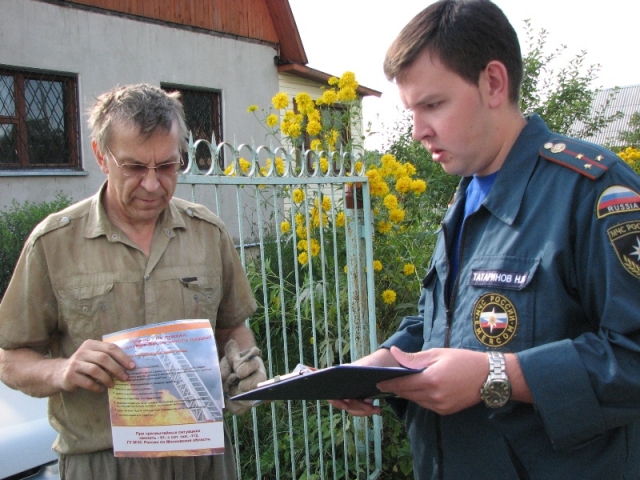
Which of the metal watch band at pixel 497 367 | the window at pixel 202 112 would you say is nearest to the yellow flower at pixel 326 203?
the metal watch band at pixel 497 367

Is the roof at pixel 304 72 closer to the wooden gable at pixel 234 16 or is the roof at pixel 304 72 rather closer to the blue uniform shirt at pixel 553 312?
the wooden gable at pixel 234 16

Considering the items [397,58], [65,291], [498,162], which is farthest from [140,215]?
[498,162]

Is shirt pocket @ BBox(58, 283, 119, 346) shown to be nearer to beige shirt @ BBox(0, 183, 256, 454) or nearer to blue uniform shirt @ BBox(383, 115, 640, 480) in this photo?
beige shirt @ BBox(0, 183, 256, 454)

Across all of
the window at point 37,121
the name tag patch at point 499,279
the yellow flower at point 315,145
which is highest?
the window at point 37,121

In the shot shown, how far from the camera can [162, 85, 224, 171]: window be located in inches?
363

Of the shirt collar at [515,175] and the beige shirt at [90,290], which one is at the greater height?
the shirt collar at [515,175]

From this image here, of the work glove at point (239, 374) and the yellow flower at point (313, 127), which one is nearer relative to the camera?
the work glove at point (239, 374)

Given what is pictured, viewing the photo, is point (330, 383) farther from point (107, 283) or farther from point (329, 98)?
point (329, 98)

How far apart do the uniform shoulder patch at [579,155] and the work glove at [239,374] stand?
937 millimetres

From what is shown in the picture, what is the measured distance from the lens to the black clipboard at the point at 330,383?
45.6 inches

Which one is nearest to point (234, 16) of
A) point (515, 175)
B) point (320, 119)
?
point (320, 119)

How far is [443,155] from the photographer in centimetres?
140

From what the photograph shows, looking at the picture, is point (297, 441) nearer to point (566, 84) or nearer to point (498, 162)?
point (498, 162)

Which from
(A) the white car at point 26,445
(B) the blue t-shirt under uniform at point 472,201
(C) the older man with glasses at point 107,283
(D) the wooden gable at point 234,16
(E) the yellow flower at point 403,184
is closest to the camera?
(B) the blue t-shirt under uniform at point 472,201
